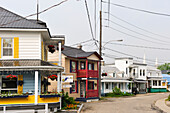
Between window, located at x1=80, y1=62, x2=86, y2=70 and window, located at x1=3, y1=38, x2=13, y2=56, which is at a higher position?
window, located at x1=3, y1=38, x2=13, y2=56

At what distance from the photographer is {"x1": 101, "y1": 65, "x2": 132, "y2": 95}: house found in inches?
1811

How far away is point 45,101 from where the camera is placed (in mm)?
18875

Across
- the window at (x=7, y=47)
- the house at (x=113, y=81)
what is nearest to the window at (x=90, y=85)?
the house at (x=113, y=81)

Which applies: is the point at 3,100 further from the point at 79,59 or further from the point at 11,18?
the point at 79,59

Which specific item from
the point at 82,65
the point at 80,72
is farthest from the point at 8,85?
the point at 82,65

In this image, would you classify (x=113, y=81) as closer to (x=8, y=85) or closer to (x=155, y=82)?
(x=155, y=82)

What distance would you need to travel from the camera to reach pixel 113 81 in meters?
47.1

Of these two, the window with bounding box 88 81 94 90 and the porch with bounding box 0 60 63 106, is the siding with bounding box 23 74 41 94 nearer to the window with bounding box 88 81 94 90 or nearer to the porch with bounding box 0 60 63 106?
the porch with bounding box 0 60 63 106

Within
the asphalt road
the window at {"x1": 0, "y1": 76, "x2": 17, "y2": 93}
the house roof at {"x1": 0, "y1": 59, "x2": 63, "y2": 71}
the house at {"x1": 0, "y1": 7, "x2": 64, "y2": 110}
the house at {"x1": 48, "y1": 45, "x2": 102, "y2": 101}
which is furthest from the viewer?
the house at {"x1": 48, "y1": 45, "x2": 102, "y2": 101}

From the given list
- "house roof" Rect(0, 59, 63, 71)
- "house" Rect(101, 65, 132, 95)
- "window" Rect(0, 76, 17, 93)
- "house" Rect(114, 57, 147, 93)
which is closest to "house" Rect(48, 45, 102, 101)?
"house" Rect(101, 65, 132, 95)

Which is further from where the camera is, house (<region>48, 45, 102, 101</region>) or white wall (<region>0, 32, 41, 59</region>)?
house (<region>48, 45, 102, 101</region>)

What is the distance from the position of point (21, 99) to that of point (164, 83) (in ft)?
180

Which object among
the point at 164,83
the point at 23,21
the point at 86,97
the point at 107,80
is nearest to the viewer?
the point at 23,21

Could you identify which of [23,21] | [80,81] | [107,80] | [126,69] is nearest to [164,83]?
[126,69]
